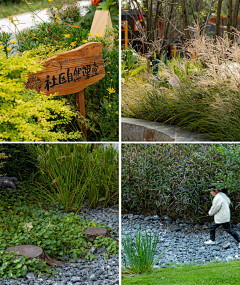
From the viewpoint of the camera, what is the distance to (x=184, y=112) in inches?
144

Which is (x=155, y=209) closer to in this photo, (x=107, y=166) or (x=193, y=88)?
(x=107, y=166)

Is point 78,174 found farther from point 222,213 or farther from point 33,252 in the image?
point 222,213

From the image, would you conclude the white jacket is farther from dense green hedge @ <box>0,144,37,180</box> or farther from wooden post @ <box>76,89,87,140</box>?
dense green hedge @ <box>0,144,37,180</box>

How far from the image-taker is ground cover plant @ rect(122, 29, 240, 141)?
10.6 ft

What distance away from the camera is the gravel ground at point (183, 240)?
416 centimetres

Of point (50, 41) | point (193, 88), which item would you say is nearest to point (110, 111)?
point (193, 88)

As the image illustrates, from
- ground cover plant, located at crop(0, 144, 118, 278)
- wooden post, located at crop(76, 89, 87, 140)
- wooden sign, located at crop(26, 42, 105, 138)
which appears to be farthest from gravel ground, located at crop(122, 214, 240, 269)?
wooden sign, located at crop(26, 42, 105, 138)

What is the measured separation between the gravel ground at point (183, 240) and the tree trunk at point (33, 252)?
110 centimetres

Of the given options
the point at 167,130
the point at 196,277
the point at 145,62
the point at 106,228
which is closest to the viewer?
the point at 196,277

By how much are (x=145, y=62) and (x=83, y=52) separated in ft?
8.51

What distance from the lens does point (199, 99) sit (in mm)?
3600

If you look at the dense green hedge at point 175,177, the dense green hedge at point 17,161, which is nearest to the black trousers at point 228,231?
the dense green hedge at point 175,177

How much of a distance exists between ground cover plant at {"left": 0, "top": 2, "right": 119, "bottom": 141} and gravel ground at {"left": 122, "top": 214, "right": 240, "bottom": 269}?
1.54 meters

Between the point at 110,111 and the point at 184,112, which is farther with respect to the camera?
the point at 110,111
